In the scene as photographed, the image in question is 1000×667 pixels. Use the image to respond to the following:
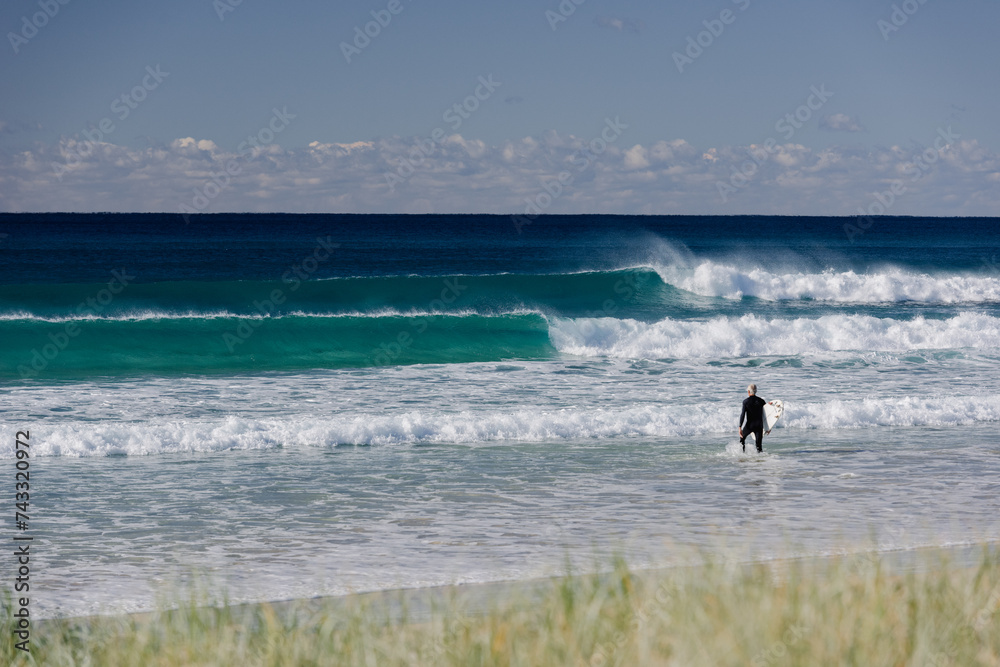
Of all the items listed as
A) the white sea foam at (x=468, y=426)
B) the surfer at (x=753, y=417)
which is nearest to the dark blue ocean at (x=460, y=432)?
the white sea foam at (x=468, y=426)

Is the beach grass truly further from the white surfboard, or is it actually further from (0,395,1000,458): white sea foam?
the white surfboard

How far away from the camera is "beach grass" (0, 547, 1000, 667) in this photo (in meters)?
3.91

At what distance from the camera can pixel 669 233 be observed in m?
98.6

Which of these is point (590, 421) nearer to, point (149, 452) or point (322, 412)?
point (322, 412)

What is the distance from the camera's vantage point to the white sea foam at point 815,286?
3600cm

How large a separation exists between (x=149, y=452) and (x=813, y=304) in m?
27.4

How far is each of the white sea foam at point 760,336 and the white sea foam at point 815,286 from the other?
10373 mm

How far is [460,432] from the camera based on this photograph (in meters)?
14.1

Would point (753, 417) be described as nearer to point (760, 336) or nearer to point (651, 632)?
point (651, 632)

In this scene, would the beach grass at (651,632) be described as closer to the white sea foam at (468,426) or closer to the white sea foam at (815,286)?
the white sea foam at (468,426)

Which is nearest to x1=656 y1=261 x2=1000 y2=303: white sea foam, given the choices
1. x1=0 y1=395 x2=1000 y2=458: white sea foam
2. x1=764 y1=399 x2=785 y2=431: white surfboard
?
x1=0 y1=395 x2=1000 y2=458: white sea foam

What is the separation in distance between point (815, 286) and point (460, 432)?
26.6 meters

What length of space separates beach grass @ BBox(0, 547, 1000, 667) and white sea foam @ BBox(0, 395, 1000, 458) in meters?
8.45

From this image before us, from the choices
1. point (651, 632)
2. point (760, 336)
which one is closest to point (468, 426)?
point (651, 632)
